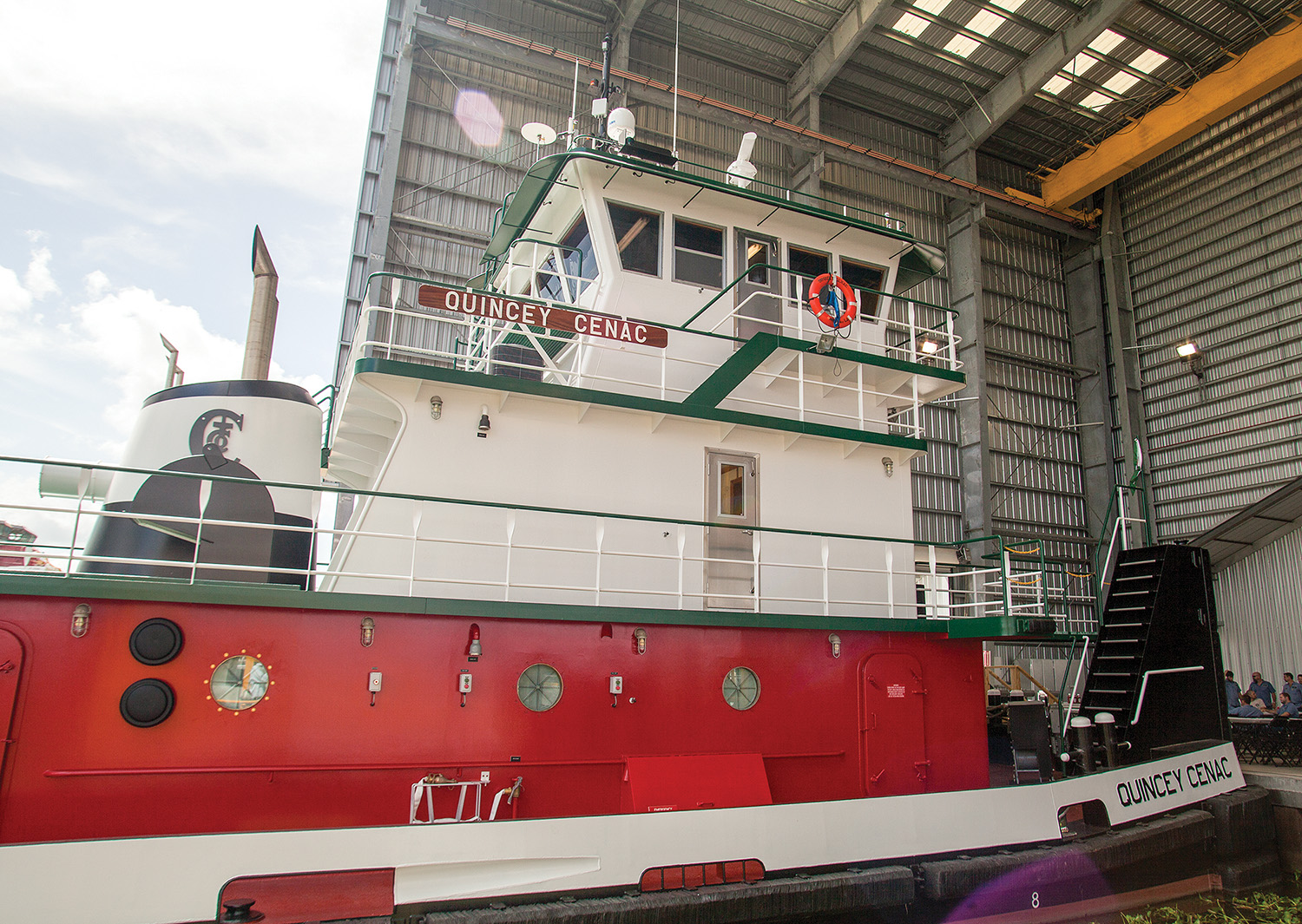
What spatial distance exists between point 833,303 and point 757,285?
42.2 inches

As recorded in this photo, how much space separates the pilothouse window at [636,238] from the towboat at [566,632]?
5 centimetres

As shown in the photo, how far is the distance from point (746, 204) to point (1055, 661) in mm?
22488

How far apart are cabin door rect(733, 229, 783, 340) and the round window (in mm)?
5965

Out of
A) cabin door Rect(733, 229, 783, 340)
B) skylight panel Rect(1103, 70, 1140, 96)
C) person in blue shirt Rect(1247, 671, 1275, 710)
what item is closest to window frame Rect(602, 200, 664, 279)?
cabin door Rect(733, 229, 783, 340)

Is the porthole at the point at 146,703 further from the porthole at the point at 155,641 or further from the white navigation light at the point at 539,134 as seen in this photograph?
the white navigation light at the point at 539,134

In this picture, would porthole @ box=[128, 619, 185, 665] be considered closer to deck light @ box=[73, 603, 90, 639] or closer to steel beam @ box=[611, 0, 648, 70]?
deck light @ box=[73, 603, 90, 639]

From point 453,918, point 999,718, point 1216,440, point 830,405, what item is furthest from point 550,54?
point 1216,440

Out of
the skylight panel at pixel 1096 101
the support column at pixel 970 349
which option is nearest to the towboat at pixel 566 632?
the support column at pixel 970 349

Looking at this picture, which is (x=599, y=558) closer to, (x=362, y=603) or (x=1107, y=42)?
(x=362, y=603)

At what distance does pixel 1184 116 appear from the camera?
24406mm

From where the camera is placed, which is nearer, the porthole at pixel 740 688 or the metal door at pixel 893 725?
the porthole at pixel 740 688

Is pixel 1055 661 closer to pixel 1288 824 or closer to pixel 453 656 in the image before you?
pixel 1288 824

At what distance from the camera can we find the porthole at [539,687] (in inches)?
249

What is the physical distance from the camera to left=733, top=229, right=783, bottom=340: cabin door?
30.3ft
